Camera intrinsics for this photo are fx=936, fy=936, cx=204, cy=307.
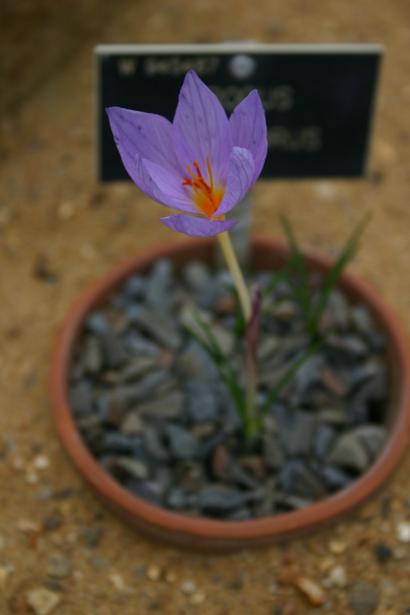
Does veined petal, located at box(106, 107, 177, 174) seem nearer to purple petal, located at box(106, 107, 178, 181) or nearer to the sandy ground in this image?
purple petal, located at box(106, 107, 178, 181)

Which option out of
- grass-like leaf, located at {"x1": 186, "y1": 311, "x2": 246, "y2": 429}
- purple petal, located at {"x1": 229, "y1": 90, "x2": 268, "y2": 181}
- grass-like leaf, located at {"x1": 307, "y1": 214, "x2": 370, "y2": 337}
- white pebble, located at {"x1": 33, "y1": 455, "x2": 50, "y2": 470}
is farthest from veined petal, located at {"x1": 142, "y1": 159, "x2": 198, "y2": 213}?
white pebble, located at {"x1": 33, "y1": 455, "x2": 50, "y2": 470}

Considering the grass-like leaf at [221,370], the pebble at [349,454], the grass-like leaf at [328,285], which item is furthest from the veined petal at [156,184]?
the pebble at [349,454]

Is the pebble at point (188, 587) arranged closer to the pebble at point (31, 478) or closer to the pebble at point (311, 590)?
the pebble at point (311, 590)

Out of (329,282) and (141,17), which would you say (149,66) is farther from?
(141,17)

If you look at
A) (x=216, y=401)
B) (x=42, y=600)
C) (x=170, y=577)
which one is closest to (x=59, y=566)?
(x=42, y=600)

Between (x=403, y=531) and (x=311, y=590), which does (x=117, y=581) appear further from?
(x=403, y=531)
